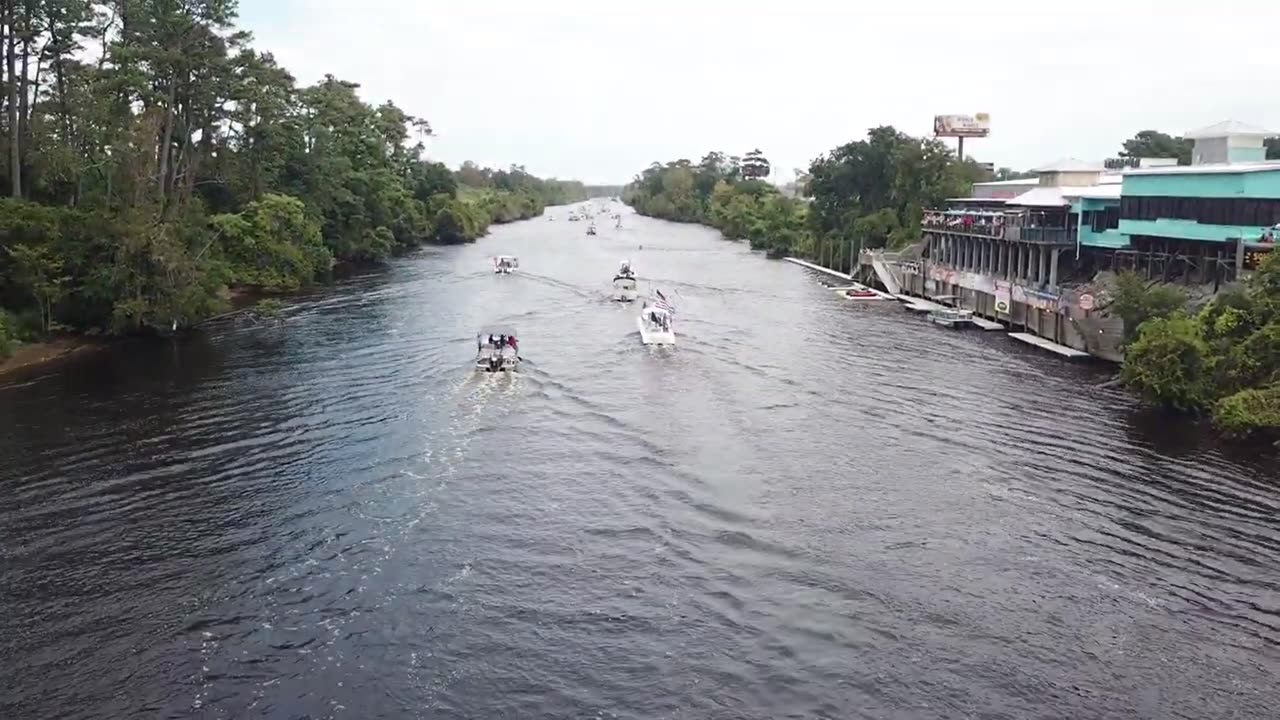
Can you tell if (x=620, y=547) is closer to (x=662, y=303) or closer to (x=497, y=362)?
(x=497, y=362)

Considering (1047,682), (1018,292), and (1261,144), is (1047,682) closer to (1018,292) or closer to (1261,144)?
(1018,292)

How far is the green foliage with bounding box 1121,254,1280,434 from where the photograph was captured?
1399 inches

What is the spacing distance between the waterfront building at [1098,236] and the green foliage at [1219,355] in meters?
7.02

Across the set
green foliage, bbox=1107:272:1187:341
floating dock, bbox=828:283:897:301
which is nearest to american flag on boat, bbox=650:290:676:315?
floating dock, bbox=828:283:897:301

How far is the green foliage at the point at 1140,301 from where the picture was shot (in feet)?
144

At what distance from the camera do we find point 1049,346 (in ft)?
169

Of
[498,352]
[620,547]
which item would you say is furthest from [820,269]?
[620,547]

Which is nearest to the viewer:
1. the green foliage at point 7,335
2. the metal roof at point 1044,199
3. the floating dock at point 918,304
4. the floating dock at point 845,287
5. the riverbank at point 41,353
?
the riverbank at point 41,353

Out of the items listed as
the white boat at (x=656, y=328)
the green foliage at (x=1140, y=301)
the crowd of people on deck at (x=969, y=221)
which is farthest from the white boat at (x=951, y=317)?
the white boat at (x=656, y=328)

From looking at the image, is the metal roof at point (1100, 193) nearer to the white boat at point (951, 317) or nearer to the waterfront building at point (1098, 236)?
the waterfront building at point (1098, 236)

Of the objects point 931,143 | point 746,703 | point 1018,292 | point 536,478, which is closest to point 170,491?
point 536,478

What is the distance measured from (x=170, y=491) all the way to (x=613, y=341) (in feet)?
90.6

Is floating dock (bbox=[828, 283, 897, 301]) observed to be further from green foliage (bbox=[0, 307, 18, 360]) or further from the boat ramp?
green foliage (bbox=[0, 307, 18, 360])

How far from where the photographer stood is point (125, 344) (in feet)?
164
